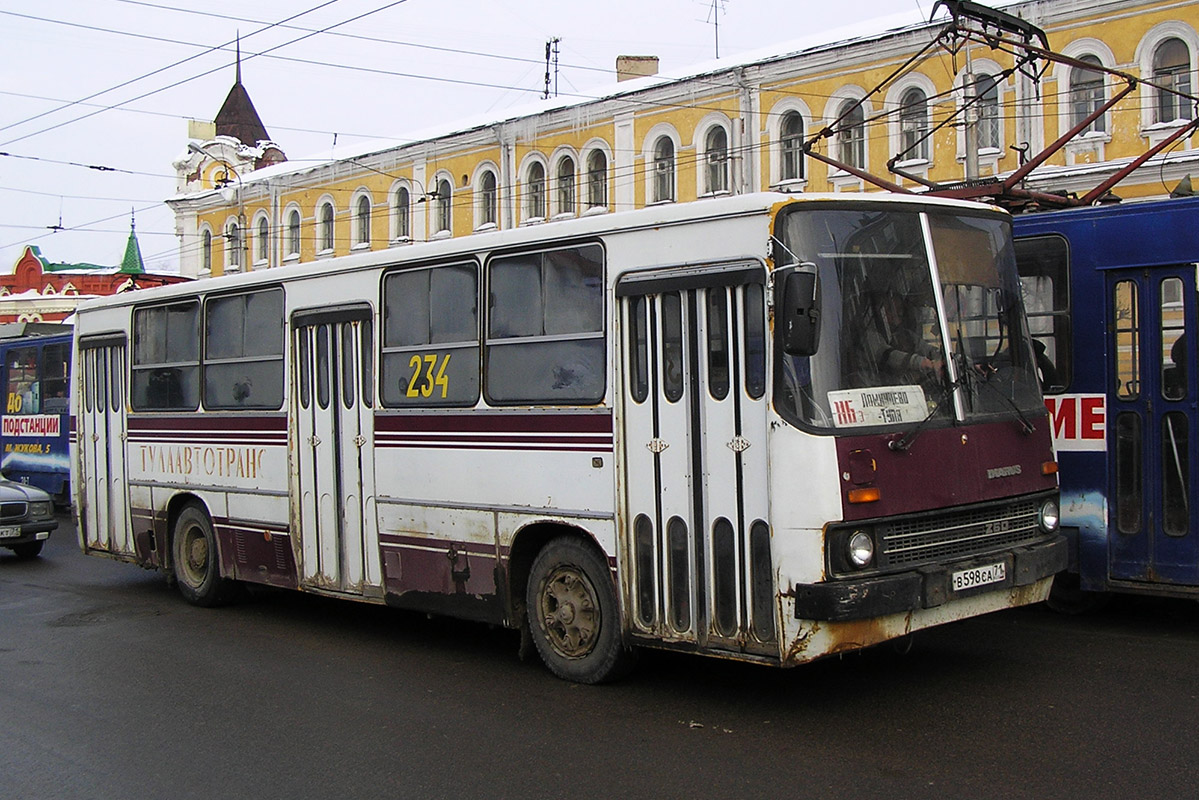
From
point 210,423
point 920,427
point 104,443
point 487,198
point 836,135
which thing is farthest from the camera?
point 487,198

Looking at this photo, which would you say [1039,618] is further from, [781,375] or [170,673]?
[170,673]

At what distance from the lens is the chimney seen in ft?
122

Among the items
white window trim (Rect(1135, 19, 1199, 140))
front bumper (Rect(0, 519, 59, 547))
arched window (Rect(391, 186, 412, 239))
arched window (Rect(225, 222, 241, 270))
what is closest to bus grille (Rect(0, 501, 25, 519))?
front bumper (Rect(0, 519, 59, 547))

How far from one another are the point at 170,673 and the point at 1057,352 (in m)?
6.80

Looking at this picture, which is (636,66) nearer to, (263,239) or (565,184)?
(565,184)

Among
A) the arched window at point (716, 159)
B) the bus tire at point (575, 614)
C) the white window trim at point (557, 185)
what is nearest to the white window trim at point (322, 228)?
the white window trim at point (557, 185)

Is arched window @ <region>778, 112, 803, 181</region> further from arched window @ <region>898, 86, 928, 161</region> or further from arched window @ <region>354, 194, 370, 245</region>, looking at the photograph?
arched window @ <region>354, 194, 370, 245</region>

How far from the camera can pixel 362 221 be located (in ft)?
133

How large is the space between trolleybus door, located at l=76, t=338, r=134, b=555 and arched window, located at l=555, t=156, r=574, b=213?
2208 centimetres

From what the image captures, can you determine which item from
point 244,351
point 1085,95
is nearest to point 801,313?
point 244,351

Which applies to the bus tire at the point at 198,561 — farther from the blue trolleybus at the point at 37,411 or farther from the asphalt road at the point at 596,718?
the blue trolleybus at the point at 37,411

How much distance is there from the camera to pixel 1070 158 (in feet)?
80.4

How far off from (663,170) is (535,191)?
485 cm

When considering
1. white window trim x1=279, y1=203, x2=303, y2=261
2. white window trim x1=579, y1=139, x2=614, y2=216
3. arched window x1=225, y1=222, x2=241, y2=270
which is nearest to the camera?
white window trim x1=579, y1=139, x2=614, y2=216
